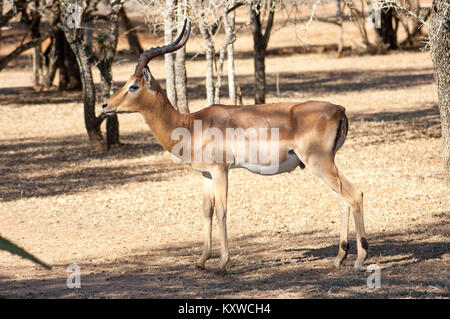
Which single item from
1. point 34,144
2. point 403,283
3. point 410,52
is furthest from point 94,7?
point 410,52

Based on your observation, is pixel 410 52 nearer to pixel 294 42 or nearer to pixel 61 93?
pixel 294 42

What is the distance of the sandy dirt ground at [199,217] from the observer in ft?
23.2

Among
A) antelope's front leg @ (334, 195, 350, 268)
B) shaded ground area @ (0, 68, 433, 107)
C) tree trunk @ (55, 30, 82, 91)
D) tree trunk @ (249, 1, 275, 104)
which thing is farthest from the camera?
tree trunk @ (55, 30, 82, 91)

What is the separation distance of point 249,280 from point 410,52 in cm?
2832

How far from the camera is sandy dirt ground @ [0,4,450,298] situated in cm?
707

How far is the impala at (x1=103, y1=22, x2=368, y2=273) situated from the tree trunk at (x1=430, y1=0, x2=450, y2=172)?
424cm

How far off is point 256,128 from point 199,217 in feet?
10.5

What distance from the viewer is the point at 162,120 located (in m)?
7.43

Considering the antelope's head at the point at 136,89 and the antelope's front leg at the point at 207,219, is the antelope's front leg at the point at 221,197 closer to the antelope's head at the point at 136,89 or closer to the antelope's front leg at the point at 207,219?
the antelope's front leg at the point at 207,219

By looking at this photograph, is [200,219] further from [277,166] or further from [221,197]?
[277,166]

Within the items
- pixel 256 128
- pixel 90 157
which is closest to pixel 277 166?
pixel 256 128

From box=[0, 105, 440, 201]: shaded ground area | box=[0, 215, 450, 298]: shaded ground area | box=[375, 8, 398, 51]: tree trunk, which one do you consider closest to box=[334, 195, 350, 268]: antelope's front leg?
box=[0, 215, 450, 298]: shaded ground area

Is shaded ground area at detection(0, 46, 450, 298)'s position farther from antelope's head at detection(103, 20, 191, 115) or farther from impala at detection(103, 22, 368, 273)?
antelope's head at detection(103, 20, 191, 115)

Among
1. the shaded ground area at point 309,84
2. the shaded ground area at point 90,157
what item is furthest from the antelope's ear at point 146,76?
the shaded ground area at point 309,84
